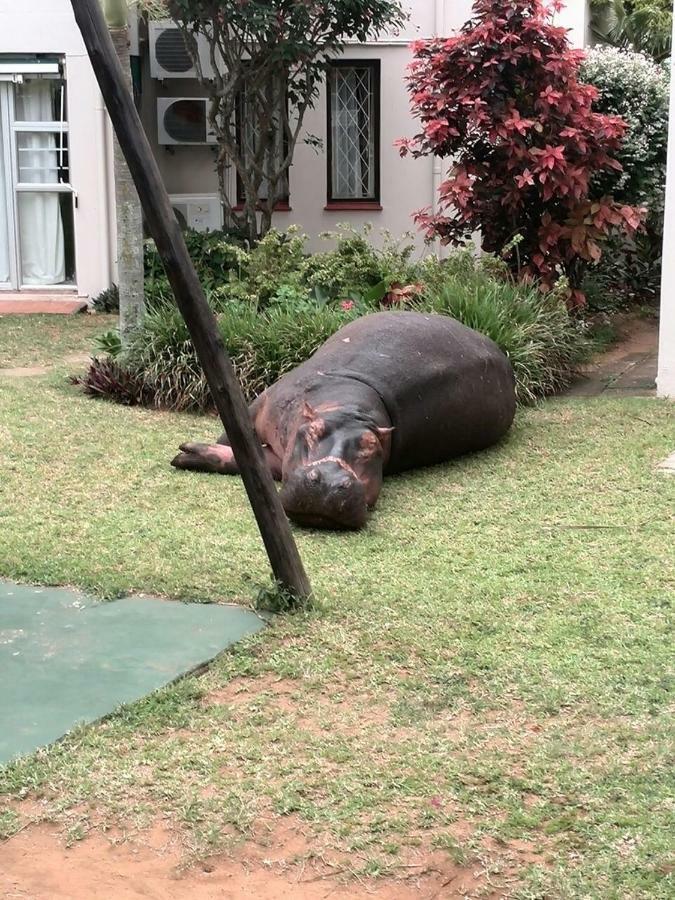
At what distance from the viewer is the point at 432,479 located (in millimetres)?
7188

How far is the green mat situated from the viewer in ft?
13.0

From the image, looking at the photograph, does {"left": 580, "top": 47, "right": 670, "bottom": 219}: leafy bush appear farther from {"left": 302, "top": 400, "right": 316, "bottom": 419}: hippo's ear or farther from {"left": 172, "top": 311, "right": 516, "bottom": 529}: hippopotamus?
{"left": 302, "top": 400, "right": 316, "bottom": 419}: hippo's ear

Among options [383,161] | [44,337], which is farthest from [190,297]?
[383,161]

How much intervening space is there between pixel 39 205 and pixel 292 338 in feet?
24.5

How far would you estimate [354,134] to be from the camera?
619 inches

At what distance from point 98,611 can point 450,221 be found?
7.40 meters

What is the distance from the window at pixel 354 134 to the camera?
15.5 m

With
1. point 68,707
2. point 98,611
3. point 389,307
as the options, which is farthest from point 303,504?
point 389,307

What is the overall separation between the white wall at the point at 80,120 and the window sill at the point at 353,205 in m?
3.03

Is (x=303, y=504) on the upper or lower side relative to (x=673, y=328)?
lower

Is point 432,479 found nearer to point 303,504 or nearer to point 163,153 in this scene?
point 303,504

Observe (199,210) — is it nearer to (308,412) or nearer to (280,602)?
(308,412)

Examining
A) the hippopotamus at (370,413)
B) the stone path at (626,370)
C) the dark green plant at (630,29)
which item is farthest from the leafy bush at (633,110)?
the hippopotamus at (370,413)

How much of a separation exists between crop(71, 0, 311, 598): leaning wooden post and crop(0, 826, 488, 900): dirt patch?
1787mm
